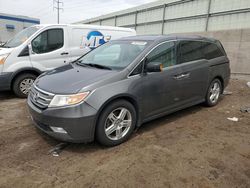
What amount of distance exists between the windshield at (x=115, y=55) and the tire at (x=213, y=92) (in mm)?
2169

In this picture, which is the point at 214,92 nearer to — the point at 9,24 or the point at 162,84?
the point at 162,84

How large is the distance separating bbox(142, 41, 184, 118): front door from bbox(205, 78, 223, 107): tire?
130 cm

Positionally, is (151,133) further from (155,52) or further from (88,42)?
(88,42)

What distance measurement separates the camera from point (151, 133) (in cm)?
369

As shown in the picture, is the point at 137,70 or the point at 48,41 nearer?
the point at 137,70

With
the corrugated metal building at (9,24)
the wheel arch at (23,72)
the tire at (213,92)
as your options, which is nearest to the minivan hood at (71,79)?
the wheel arch at (23,72)

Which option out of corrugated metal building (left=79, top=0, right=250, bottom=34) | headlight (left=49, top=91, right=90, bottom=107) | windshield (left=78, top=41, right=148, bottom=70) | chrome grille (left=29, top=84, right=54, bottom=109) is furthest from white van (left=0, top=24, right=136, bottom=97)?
corrugated metal building (left=79, top=0, right=250, bottom=34)

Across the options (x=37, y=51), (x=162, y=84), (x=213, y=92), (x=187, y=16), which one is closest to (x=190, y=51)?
(x=162, y=84)

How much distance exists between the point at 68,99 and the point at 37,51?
357 cm

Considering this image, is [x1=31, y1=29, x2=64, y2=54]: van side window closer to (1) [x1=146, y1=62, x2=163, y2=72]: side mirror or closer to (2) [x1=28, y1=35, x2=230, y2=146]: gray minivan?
(2) [x1=28, y1=35, x2=230, y2=146]: gray minivan

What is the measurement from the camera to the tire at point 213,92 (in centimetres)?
496

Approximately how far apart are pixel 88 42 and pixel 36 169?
16.3ft

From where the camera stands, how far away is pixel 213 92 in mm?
5148

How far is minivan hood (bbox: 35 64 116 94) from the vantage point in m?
2.96
